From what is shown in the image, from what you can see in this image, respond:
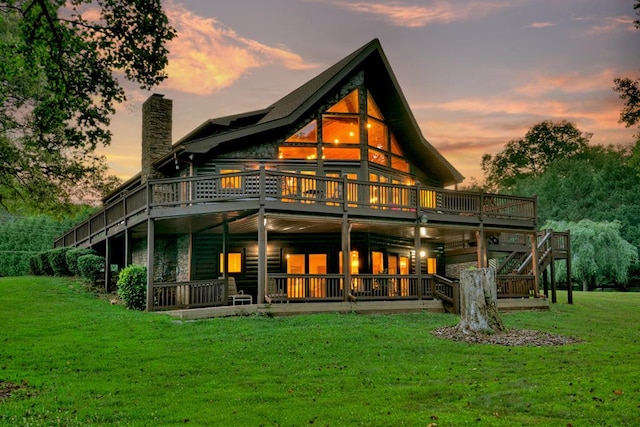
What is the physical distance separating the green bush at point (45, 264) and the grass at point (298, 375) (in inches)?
691

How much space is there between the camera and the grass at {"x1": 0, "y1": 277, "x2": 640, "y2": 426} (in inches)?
316

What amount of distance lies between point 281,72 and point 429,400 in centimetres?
3191

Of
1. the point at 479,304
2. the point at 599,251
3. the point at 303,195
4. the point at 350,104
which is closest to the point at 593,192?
the point at 599,251

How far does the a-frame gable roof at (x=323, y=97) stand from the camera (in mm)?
23406

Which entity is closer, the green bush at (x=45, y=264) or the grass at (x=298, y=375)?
the grass at (x=298, y=375)

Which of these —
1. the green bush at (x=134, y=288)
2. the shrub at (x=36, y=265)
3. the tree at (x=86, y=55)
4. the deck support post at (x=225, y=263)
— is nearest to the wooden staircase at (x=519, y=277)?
the deck support post at (x=225, y=263)

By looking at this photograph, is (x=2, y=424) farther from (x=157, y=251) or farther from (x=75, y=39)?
(x=157, y=251)

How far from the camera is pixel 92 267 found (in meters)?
26.0

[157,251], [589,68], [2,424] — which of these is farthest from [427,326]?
[589,68]

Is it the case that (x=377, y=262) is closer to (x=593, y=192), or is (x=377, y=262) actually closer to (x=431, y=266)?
(x=431, y=266)

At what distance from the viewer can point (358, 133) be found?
84.2 feet

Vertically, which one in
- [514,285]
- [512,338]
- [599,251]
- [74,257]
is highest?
[599,251]

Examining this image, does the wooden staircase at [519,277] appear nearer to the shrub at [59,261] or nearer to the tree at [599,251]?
the tree at [599,251]

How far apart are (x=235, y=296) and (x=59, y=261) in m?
15.5
